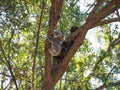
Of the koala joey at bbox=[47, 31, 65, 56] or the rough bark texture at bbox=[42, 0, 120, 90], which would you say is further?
the koala joey at bbox=[47, 31, 65, 56]

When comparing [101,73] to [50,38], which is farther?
[101,73]

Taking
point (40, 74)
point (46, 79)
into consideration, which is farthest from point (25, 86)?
point (46, 79)

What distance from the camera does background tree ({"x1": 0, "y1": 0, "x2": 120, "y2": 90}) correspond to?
18.5ft

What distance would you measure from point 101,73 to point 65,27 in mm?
1528

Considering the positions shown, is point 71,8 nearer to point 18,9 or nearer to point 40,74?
point 18,9

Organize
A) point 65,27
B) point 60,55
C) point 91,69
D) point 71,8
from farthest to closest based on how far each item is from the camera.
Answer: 1. point 91,69
2. point 65,27
3. point 71,8
4. point 60,55

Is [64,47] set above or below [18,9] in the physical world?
below

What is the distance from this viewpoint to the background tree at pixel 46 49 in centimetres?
563

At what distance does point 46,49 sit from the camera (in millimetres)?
5254

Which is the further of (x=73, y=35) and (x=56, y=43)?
(x=56, y=43)

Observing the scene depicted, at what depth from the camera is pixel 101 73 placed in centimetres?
775

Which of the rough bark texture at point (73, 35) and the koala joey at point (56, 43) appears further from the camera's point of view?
the koala joey at point (56, 43)

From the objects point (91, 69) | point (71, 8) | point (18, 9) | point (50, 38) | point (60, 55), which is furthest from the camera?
point (91, 69)

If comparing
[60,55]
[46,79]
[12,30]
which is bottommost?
[46,79]
